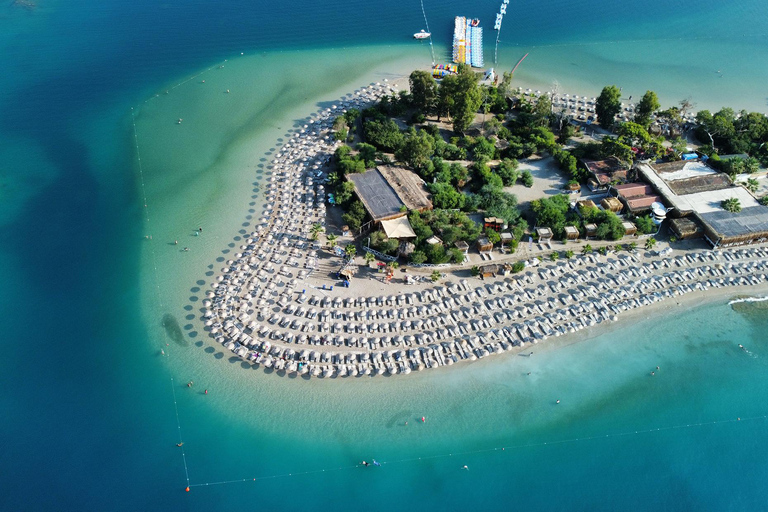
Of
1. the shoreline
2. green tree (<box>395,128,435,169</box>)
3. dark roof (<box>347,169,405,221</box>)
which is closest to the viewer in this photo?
the shoreline

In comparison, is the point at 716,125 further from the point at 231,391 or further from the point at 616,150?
the point at 231,391

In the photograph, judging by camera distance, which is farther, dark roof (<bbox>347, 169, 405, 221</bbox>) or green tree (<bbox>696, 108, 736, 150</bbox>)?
green tree (<bbox>696, 108, 736, 150</bbox>)

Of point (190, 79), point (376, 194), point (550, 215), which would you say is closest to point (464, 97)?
point (376, 194)

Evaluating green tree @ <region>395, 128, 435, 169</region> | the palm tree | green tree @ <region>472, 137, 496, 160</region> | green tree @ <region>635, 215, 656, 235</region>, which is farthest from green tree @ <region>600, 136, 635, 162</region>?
the palm tree

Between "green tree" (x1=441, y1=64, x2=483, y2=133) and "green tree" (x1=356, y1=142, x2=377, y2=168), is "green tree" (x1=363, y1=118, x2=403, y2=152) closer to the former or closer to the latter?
"green tree" (x1=356, y1=142, x2=377, y2=168)

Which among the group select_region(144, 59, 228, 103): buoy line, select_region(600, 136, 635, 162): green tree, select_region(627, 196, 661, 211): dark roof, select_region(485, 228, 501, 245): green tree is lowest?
select_region(627, 196, 661, 211): dark roof

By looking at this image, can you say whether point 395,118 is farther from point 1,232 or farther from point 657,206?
point 1,232

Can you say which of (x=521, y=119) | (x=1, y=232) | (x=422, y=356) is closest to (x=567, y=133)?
(x=521, y=119)
